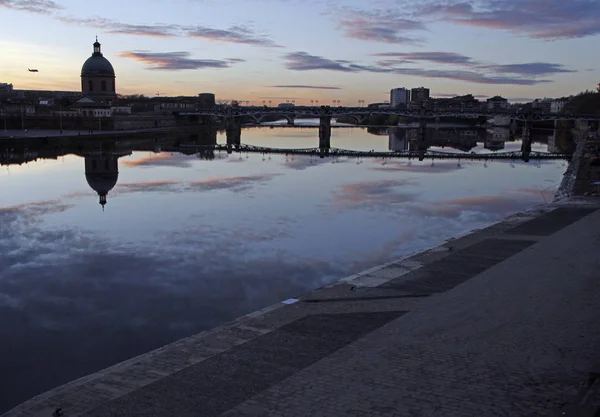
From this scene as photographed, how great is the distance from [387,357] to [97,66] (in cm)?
12966

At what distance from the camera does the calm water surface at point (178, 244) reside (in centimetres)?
1243

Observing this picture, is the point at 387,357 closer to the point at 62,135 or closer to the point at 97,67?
the point at 62,135

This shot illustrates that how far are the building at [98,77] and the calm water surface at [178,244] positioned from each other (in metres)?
88.9

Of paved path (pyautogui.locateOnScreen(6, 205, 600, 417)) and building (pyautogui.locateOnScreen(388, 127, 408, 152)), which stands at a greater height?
building (pyautogui.locateOnScreen(388, 127, 408, 152))

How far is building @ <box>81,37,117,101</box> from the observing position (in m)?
126

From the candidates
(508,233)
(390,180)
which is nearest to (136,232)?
(508,233)

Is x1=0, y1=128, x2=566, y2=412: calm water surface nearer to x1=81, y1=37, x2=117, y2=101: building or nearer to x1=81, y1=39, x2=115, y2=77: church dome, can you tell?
x1=81, y1=37, x2=117, y2=101: building

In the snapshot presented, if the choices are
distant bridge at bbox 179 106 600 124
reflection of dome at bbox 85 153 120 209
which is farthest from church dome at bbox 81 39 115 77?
reflection of dome at bbox 85 153 120 209

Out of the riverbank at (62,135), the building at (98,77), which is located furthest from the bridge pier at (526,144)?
the building at (98,77)

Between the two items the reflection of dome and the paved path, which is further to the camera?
the reflection of dome

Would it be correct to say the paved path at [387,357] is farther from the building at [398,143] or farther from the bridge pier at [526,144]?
the building at [398,143]

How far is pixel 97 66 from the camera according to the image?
127 metres

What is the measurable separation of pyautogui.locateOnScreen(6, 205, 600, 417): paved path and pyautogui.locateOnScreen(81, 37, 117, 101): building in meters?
121

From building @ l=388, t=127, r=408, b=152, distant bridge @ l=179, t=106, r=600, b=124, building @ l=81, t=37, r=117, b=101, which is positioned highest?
building @ l=81, t=37, r=117, b=101
